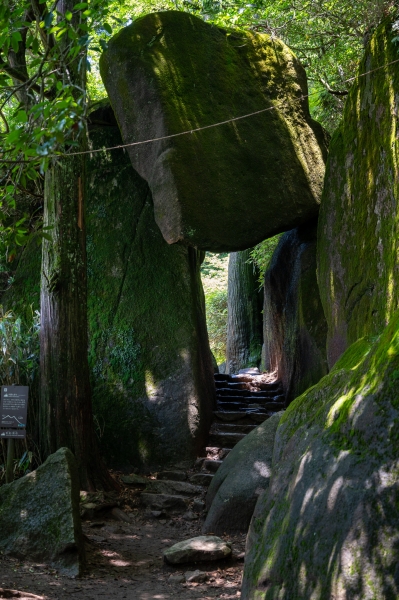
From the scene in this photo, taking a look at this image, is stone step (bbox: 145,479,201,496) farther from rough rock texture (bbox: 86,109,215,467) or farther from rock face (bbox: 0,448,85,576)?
rock face (bbox: 0,448,85,576)

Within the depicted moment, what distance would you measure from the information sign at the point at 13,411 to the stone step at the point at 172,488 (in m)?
1.76

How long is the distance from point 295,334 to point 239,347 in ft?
18.4

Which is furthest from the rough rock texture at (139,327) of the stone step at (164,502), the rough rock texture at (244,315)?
the rough rock texture at (244,315)

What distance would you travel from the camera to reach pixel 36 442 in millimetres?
6406

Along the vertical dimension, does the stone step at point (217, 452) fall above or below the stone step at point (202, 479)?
above

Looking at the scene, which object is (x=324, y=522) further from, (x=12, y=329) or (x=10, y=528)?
(x=12, y=329)

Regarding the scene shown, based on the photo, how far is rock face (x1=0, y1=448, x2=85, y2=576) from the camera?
15.3 feet

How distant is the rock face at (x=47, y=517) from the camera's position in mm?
4648

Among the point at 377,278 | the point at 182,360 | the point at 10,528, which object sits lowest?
the point at 10,528

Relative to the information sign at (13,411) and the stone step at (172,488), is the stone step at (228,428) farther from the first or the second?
the information sign at (13,411)

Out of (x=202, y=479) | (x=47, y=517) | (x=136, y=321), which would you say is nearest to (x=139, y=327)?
(x=136, y=321)

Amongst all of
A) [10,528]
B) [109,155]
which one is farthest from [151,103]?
[10,528]

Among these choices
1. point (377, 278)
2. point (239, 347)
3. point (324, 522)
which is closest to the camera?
point (324, 522)

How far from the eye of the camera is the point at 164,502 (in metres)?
6.48
